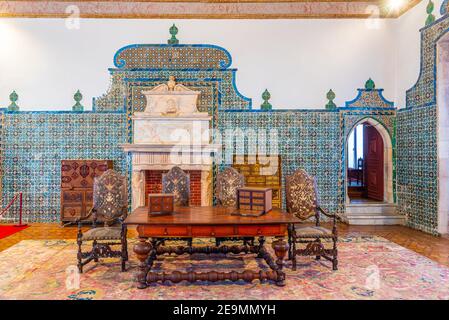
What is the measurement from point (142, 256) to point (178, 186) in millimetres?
1686

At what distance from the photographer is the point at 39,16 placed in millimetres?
7434

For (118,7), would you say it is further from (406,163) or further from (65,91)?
(406,163)

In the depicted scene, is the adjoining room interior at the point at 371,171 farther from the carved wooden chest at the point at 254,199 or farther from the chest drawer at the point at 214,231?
the chest drawer at the point at 214,231

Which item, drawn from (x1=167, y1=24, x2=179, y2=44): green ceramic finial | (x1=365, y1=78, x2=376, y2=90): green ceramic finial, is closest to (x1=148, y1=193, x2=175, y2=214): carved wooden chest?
(x1=167, y1=24, x2=179, y2=44): green ceramic finial

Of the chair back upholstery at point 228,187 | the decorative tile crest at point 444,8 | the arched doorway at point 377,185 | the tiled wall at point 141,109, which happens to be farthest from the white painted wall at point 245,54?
the chair back upholstery at point 228,187

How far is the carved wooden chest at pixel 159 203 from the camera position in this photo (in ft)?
12.9

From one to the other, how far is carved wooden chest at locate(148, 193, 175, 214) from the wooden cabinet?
11.6ft

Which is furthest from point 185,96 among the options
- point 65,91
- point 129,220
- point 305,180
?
point 129,220

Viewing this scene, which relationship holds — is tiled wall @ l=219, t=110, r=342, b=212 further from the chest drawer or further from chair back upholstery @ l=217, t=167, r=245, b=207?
the chest drawer

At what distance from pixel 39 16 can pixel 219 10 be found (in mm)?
4023

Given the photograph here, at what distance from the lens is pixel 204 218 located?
3.81 m

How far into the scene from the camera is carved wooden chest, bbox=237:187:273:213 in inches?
158

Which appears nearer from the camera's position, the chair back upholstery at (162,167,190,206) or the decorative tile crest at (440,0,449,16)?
the chair back upholstery at (162,167,190,206)
